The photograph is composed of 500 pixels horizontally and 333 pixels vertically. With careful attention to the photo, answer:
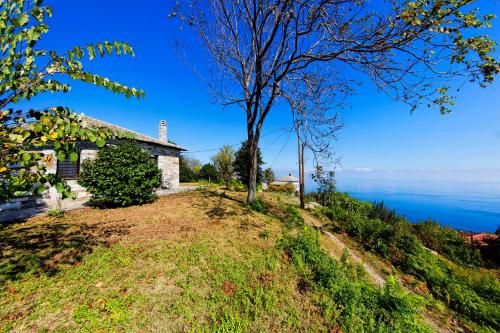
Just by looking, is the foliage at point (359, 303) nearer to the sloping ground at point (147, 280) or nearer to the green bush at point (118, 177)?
the sloping ground at point (147, 280)

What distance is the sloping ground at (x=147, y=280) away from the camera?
332cm

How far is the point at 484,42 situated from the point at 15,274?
34.0 feet

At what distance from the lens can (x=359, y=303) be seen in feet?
14.3

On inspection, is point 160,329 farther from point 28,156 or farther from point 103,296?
point 28,156

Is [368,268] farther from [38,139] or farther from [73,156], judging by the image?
[38,139]

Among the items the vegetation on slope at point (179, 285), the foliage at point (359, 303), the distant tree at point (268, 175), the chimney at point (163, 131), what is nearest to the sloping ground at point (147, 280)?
the vegetation on slope at point (179, 285)

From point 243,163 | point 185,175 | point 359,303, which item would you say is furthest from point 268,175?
point 359,303

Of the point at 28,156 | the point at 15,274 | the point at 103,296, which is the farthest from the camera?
the point at 15,274

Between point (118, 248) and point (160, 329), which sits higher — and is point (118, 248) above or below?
above

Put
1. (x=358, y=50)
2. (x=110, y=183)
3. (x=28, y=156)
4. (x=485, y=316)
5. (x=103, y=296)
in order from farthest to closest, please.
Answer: (x=110, y=183), (x=358, y=50), (x=485, y=316), (x=103, y=296), (x=28, y=156)

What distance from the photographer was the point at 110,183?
28.8 ft

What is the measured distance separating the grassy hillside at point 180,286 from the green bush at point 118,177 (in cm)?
224

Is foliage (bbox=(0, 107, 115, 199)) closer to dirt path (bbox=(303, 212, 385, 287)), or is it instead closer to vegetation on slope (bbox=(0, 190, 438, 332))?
vegetation on slope (bbox=(0, 190, 438, 332))

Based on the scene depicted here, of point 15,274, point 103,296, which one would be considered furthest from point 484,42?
point 15,274
